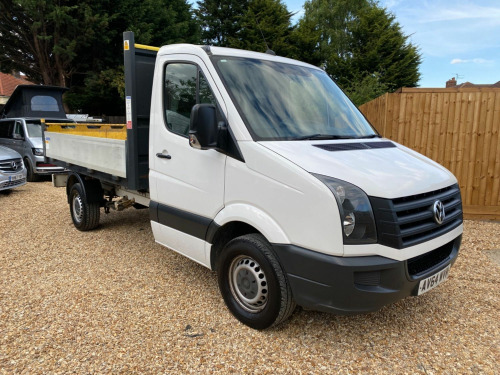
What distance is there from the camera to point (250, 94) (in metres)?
3.25

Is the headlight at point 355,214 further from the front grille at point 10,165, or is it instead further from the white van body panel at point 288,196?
the front grille at point 10,165

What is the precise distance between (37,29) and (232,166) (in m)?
20.5

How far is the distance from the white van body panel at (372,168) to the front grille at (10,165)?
8.31 meters

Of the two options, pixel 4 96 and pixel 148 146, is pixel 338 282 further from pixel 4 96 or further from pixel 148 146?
A: pixel 4 96

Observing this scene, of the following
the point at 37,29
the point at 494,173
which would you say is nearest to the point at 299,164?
the point at 494,173

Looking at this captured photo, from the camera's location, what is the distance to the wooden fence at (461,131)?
6.55m

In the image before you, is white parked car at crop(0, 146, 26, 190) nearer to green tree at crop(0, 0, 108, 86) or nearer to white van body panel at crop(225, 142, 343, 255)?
white van body panel at crop(225, 142, 343, 255)

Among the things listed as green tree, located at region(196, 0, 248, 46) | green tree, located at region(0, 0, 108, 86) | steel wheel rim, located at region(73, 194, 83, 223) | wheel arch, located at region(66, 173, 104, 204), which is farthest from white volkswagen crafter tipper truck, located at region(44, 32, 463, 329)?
green tree, located at region(196, 0, 248, 46)

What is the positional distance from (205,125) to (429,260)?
2.04 m

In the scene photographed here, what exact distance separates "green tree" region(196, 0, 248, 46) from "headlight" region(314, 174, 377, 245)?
99.4ft

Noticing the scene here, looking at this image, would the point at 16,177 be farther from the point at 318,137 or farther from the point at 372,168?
the point at 372,168

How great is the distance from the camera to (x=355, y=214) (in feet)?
8.27

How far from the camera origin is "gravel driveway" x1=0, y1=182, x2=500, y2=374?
2.81 meters

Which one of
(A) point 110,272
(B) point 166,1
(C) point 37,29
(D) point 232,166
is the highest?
(B) point 166,1
